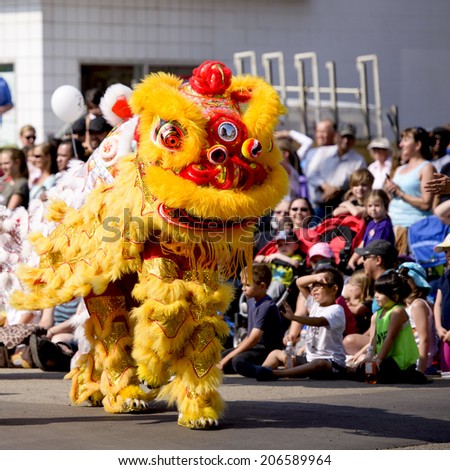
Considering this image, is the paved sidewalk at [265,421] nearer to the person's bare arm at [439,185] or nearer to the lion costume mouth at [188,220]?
the lion costume mouth at [188,220]

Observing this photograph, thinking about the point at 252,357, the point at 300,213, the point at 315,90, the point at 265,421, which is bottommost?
the point at 265,421

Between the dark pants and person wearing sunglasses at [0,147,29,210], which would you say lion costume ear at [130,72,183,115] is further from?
person wearing sunglasses at [0,147,29,210]

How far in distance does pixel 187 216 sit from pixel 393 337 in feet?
9.71

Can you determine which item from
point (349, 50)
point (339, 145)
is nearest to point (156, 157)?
point (339, 145)

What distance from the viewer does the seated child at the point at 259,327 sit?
9.49 metres

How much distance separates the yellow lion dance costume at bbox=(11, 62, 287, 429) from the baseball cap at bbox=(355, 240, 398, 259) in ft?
9.81

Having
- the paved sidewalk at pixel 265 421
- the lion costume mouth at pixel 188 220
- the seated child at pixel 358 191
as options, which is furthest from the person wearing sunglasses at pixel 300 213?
the lion costume mouth at pixel 188 220

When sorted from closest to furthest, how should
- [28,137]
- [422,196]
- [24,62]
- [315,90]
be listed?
[422,196]
[28,137]
[315,90]
[24,62]

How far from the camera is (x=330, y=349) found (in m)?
9.23

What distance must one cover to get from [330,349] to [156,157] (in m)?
3.35

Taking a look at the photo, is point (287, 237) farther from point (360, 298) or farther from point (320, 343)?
point (320, 343)

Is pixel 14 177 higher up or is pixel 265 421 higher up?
pixel 14 177

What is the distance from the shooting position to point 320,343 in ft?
30.3

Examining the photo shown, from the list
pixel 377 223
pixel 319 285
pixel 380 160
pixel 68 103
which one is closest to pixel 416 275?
pixel 319 285
